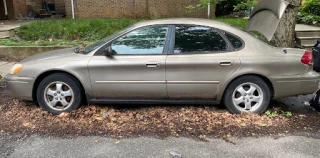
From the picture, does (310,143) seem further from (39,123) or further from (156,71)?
(39,123)

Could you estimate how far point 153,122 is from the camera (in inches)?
163

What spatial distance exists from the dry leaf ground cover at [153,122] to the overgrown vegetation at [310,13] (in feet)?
23.2

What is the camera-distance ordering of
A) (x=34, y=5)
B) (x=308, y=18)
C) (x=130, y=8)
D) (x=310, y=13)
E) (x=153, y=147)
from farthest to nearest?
(x=34, y=5)
(x=130, y=8)
(x=310, y=13)
(x=308, y=18)
(x=153, y=147)

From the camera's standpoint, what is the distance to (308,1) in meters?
11.4

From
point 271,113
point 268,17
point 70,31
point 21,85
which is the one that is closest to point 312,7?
point 268,17

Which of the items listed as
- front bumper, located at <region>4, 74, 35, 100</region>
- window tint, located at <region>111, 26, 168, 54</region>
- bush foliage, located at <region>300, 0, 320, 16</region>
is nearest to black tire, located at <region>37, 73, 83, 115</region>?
front bumper, located at <region>4, 74, 35, 100</region>

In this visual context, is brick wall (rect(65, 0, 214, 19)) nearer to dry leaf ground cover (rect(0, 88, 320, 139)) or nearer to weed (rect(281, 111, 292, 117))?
dry leaf ground cover (rect(0, 88, 320, 139))

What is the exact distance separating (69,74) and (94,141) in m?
1.21

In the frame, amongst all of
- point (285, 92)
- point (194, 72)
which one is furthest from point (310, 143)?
point (194, 72)

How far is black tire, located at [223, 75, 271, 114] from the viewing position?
4.24 m

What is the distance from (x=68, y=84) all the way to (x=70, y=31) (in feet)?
18.7

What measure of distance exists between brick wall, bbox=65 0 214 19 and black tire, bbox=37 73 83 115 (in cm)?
898

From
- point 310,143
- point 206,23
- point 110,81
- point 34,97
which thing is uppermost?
point 206,23

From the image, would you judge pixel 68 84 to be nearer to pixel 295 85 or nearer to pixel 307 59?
pixel 295 85
